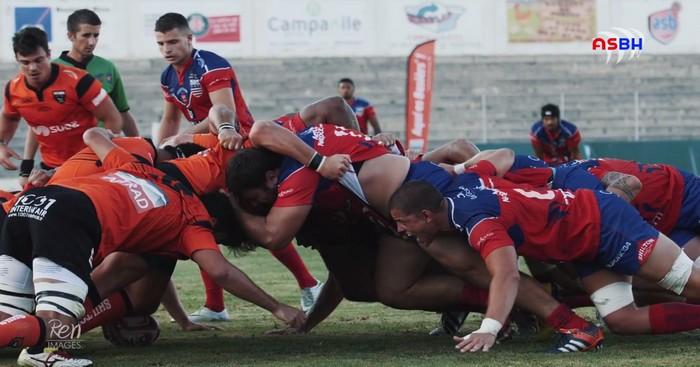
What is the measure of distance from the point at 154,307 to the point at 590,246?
97.3 inches

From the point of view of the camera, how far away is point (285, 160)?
20.5 ft

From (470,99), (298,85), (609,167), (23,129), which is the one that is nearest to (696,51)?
(470,99)

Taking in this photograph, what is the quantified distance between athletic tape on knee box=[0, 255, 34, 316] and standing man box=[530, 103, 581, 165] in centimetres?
1136

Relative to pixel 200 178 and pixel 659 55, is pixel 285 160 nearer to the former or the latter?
pixel 200 178

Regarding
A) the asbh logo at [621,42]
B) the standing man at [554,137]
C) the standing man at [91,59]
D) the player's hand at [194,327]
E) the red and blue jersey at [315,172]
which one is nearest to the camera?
the red and blue jersey at [315,172]

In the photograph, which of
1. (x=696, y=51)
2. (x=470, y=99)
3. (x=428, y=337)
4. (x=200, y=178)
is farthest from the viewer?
(x=696, y=51)

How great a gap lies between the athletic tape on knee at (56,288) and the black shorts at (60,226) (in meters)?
0.03

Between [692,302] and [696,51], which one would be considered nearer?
[692,302]

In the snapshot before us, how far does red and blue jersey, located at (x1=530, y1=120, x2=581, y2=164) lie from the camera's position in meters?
16.5

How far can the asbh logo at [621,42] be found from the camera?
1144 inches

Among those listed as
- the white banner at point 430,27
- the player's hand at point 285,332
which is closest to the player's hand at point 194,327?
the player's hand at point 285,332

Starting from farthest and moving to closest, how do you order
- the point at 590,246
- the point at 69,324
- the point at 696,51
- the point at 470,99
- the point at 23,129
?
the point at 696,51 → the point at 470,99 → the point at 23,129 → the point at 590,246 → the point at 69,324

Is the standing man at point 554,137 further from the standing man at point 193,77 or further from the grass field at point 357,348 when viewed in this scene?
the standing man at point 193,77

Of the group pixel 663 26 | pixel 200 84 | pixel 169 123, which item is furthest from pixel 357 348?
pixel 663 26
